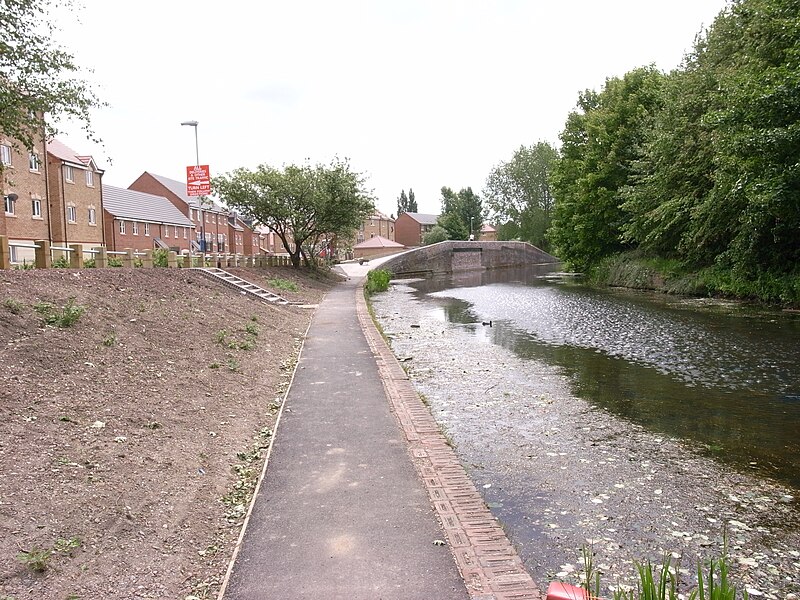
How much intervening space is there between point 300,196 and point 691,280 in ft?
66.3

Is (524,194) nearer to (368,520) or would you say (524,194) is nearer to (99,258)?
(99,258)

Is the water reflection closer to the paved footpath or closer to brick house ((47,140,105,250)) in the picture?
the paved footpath

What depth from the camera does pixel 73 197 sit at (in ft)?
112

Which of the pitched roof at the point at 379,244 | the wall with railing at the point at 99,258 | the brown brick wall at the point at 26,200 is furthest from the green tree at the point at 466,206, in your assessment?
the wall with railing at the point at 99,258

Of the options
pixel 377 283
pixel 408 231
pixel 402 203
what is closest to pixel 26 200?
pixel 377 283

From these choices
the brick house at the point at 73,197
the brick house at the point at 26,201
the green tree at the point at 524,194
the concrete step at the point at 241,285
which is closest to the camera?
the concrete step at the point at 241,285

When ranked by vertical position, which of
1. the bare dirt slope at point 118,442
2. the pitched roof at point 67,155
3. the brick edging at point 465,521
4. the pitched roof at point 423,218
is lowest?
the brick edging at point 465,521

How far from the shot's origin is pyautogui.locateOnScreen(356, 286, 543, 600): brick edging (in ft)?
11.2

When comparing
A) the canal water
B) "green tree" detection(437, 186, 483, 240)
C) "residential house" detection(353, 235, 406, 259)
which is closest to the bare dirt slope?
the canal water

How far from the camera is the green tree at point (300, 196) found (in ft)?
103

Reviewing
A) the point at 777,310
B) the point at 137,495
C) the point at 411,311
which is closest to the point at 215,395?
the point at 137,495

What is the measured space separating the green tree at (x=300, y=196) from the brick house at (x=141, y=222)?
8837 mm

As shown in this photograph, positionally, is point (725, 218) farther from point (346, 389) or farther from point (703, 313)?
point (346, 389)

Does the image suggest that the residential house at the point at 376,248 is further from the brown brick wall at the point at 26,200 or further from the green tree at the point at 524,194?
the brown brick wall at the point at 26,200
